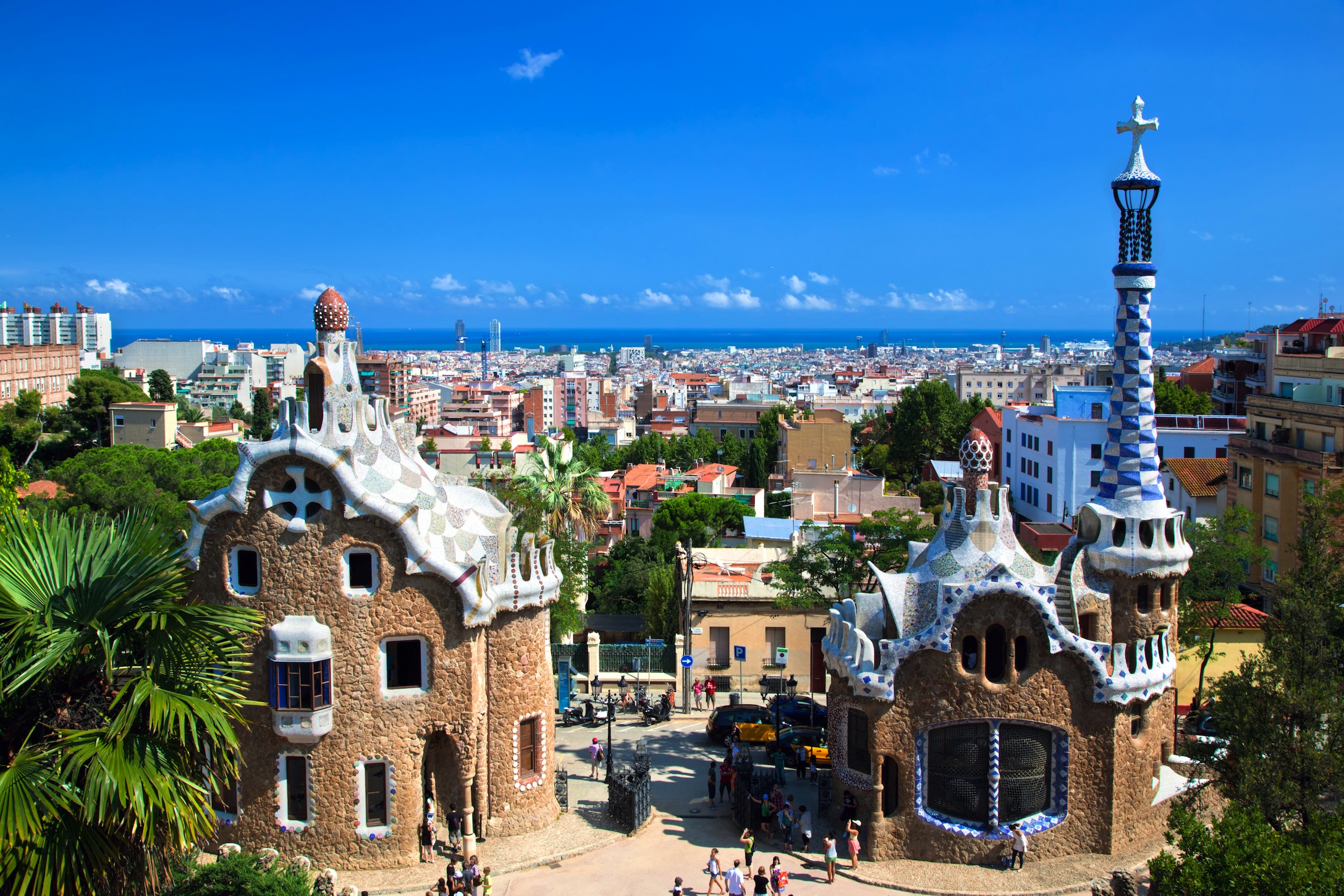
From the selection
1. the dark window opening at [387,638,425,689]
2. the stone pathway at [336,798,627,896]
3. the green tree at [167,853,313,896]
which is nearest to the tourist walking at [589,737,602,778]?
the stone pathway at [336,798,627,896]

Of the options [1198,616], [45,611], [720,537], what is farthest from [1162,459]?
[45,611]

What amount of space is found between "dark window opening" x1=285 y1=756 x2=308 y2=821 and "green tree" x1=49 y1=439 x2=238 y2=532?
2104 centimetres

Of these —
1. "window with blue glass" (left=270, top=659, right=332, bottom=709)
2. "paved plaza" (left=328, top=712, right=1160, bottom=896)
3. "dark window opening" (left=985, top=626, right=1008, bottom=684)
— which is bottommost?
"paved plaza" (left=328, top=712, right=1160, bottom=896)

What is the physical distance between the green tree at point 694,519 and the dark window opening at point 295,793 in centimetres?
3779

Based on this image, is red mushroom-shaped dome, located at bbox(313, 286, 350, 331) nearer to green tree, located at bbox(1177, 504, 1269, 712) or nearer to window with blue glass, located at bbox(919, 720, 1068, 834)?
window with blue glass, located at bbox(919, 720, 1068, 834)

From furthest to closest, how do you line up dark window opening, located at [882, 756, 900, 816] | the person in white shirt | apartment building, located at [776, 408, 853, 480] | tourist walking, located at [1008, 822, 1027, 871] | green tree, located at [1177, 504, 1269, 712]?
apartment building, located at [776, 408, 853, 480] → green tree, located at [1177, 504, 1269, 712] → dark window opening, located at [882, 756, 900, 816] → tourist walking, located at [1008, 822, 1027, 871] → the person in white shirt

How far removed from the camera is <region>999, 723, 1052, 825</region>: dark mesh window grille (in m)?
24.2

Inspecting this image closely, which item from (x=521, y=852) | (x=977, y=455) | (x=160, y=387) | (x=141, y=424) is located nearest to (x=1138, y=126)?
(x=977, y=455)

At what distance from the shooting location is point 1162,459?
61.4m

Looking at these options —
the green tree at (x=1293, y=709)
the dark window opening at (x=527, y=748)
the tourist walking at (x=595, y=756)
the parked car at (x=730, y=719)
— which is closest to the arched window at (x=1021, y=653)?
the green tree at (x=1293, y=709)

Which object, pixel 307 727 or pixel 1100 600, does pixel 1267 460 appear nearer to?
pixel 1100 600

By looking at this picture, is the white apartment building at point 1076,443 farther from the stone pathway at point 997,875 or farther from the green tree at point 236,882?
the green tree at point 236,882

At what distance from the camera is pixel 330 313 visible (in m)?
25.4

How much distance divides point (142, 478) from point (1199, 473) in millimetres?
53191
